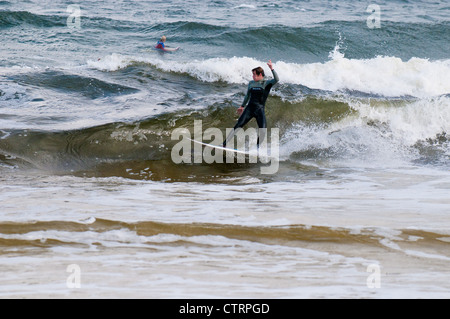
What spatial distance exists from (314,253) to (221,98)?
30.6 feet

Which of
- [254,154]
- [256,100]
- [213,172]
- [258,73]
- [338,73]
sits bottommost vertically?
[213,172]

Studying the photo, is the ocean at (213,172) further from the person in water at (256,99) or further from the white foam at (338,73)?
the person in water at (256,99)

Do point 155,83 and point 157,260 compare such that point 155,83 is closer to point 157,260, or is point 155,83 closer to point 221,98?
point 221,98

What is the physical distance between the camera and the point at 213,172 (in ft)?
32.2

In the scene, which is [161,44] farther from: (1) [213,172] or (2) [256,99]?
(1) [213,172]

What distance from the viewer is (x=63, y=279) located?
4.34 m

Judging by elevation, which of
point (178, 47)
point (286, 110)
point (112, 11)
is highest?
point (112, 11)

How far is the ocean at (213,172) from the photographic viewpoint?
4617 mm

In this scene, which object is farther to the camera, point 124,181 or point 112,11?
point 112,11

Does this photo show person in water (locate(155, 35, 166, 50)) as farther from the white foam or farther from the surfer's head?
the surfer's head

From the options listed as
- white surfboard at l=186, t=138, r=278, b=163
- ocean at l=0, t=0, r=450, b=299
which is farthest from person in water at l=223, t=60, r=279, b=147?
ocean at l=0, t=0, r=450, b=299

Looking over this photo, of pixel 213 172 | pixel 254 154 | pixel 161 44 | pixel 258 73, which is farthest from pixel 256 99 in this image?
pixel 161 44

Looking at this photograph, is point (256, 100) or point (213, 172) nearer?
point (213, 172)

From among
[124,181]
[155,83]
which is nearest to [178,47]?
[155,83]
